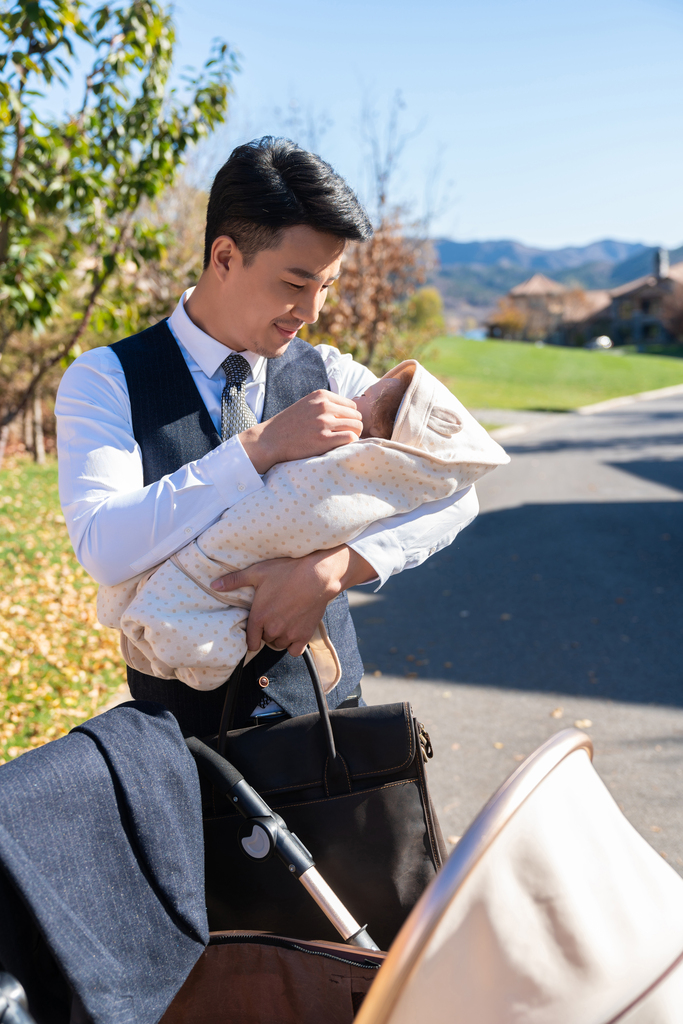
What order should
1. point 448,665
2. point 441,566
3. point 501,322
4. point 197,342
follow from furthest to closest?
point 501,322 → point 441,566 → point 448,665 → point 197,342

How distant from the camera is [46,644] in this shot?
5.30 metres

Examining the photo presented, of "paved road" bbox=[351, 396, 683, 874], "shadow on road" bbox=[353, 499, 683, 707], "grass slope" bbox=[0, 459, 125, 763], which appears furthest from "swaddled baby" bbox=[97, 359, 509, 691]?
"shadow on road" bbox=[353, 499, 683, 707]

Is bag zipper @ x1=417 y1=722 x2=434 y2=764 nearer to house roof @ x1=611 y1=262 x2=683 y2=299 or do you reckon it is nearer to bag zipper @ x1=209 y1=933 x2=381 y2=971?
bag zipper @ x1=209 y1=933 x2=381 y2=971

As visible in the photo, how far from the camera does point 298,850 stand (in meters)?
1.31

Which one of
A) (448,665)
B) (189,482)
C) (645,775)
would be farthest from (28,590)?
(189,482)

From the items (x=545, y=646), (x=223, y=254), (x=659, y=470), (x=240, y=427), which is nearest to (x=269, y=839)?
(x=240, y=427)

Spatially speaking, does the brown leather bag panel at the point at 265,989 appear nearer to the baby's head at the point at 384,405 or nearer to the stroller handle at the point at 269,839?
the stroller handle at the point at 269,839

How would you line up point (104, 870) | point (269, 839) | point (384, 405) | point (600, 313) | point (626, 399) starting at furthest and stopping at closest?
point (600, 313) < point (626, 399) < point (384, 405) < point (269, 839) < point (104, 870)

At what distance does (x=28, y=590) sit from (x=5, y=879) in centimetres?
583

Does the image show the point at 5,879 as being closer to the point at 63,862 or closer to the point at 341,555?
the point at 63,862

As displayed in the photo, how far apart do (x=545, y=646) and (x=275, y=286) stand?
14.1 ft

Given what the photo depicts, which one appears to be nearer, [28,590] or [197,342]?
[197,342]

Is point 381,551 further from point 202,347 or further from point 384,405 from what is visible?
point 202,347

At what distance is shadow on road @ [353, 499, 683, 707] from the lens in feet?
16.1
